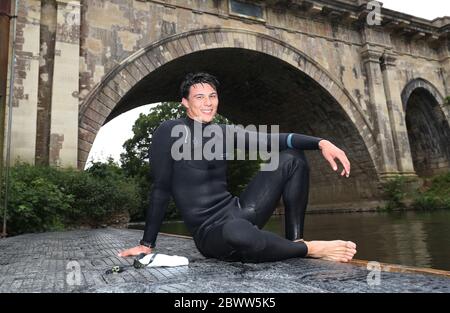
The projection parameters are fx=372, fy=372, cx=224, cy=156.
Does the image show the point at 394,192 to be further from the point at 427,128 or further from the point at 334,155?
the point at 334,155

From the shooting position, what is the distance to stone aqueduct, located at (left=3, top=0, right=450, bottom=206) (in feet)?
30.0

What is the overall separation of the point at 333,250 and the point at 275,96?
13.4 m

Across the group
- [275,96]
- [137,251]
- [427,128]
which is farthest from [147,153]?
[137,251]

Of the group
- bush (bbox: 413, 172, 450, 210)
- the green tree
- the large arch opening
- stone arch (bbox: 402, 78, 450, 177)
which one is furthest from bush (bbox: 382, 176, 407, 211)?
the green tree

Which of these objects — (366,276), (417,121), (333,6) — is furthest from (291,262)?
(417,121)

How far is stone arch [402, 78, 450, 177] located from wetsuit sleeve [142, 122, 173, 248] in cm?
1661

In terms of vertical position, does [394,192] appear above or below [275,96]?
below

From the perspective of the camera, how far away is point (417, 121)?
18484 mm

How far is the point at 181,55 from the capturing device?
36.7ft

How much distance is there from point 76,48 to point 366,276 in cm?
945

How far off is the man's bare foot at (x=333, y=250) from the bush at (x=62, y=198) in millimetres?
5696

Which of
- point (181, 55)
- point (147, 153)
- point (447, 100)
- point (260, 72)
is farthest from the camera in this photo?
point (147, 153)

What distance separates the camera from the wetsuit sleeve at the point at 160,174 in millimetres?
2482
